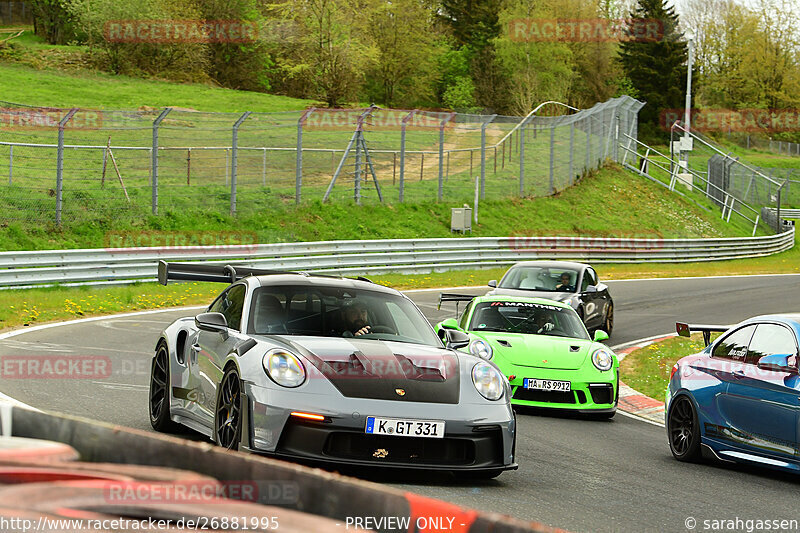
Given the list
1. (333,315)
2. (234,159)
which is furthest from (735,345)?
(234,159)

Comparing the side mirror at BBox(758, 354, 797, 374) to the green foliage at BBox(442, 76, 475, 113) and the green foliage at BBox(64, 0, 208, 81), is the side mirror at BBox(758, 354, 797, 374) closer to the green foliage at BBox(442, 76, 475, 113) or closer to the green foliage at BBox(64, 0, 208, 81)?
the green foliage at BBox(64, 0, 208, 81)

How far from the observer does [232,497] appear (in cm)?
358

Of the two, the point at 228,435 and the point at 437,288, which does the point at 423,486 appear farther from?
the point at 437,288

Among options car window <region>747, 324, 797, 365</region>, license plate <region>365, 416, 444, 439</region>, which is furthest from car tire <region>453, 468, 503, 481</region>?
car window <region>747, 324, 797, 365</region>

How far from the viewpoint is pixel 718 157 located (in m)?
53.4

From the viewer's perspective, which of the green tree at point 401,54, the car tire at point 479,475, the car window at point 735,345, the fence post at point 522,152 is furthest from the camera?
the green tree at point 401,54

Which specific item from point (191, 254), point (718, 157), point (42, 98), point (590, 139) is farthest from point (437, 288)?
point (42, 98)

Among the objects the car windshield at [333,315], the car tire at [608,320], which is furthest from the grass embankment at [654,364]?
the car windshield at [333,315]

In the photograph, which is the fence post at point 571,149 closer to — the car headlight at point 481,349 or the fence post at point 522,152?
the fence post at point 522,152

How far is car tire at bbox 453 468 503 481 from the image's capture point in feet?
23.3

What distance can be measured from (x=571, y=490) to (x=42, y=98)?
54316 mm

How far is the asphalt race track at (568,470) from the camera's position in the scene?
21.8ft

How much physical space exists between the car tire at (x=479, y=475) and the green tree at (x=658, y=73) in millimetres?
84454

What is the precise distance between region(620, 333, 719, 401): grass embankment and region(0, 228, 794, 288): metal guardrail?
9855 mm
